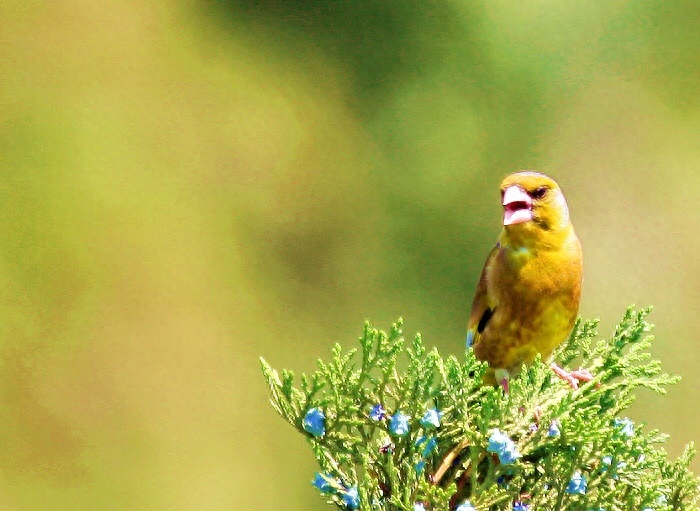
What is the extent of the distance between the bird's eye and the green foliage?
1.72 feet

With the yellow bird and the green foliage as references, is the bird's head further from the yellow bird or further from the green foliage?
the green foliage

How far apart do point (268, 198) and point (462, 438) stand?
4165 millimetres

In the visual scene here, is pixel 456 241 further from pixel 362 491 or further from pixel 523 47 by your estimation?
pixel 362 491

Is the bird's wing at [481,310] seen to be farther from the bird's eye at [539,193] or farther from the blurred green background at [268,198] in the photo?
the blurred green background at [268,198]

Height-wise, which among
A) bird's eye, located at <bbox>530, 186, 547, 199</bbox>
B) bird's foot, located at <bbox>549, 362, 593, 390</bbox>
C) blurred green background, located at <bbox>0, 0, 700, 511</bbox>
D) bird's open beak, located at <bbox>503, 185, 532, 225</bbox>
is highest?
blurred green background, located at <bbox>0, 0, 700, 511</bbox>

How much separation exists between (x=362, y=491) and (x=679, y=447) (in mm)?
3855

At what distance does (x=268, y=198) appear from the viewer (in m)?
5.36

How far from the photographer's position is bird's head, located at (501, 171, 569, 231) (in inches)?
68.4

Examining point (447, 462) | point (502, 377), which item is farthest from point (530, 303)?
point (447, 462)

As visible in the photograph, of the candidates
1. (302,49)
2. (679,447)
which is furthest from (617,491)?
(302,49)

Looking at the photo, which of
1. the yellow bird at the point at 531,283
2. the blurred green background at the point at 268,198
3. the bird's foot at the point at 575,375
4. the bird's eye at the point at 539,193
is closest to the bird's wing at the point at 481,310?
the yellow bird at the point at 531,283

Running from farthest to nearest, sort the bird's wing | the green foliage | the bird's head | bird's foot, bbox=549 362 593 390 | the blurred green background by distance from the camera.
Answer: the blurred green background → the bird's wing → the bird's head → bird's foot, bbox=549 362 593 390 → the green foliage

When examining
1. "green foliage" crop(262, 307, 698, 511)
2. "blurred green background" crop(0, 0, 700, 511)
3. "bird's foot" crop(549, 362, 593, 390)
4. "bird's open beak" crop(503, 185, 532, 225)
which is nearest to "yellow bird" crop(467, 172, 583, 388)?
"bird's open beak" crop(503, 185, 532, 225)

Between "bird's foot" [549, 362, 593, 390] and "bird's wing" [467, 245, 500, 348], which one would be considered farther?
"bird's wing" [467, 245, 500, 348]
